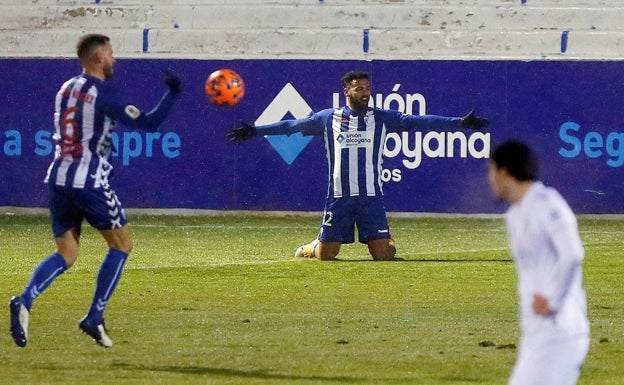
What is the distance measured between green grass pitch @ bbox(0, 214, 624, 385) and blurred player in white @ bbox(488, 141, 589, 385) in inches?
98.1

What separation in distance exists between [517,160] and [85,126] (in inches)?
167

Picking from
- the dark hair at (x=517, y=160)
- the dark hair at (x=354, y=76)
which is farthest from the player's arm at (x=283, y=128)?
the dark hair at (x=517, y=160)

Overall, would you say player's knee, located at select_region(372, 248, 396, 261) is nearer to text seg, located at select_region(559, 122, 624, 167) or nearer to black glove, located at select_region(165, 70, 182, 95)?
text seg, located at select_region(559, 122, 624, 167)

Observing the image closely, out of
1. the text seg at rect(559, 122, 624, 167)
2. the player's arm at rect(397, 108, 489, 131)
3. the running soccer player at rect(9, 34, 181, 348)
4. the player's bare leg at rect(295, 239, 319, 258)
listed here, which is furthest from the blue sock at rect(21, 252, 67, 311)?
the text seg at rect(559, 122, 624, 167)

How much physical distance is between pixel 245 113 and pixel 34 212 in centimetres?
324

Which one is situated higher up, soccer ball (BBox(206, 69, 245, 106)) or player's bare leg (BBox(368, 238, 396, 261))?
soccer ball (BBox(206, 69, 245, 106))

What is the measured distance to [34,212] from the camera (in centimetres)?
2116

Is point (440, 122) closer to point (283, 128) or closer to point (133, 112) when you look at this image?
point (283, 128)

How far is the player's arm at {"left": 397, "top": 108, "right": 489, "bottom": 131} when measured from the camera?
572 inches

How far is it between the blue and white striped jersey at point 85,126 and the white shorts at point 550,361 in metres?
4.14

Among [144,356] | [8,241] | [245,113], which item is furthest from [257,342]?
[245,113]

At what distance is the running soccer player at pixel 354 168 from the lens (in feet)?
51.1

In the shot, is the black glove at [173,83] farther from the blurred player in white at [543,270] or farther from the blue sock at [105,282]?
the blurred player in white at [543,270]

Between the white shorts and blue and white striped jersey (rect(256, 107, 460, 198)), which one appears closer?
the white shorts
